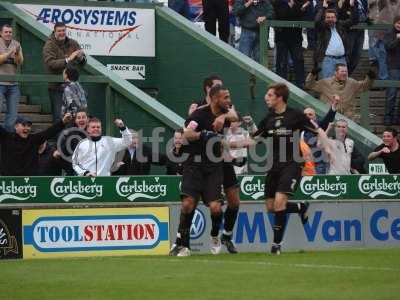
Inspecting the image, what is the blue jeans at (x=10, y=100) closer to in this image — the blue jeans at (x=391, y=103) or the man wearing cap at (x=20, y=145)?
the man wearing cap at (x=20, y=145)

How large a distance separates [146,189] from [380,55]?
7562 mm

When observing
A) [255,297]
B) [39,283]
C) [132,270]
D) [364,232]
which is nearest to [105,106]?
[364,232]

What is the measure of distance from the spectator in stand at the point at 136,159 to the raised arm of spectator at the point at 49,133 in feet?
4.11

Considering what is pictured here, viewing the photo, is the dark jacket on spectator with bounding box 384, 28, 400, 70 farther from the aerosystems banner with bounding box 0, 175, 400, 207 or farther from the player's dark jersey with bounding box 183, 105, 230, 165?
the player's dark jersey with bounding box 183, 105, 230, 165

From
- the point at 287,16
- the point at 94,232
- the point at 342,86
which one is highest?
the point at 287,16

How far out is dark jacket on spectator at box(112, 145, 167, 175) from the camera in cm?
1950

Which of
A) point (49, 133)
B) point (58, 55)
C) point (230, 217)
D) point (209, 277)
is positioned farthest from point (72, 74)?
point (209, 277)

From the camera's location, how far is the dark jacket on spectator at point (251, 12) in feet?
76.5

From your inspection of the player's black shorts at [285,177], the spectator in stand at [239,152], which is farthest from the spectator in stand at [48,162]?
the player's black shorts at [285,177]

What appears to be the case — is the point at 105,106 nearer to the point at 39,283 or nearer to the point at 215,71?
the point at 215,71

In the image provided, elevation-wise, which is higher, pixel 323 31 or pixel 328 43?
pixel 323 31

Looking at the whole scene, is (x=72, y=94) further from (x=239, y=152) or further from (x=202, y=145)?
(x=202, y=145)

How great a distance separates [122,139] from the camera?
19234 millimetres

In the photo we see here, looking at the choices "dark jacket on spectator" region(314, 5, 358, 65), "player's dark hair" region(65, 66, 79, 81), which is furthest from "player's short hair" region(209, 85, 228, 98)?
"dark jacket on spectator" region(314, 5, 358, 65)
